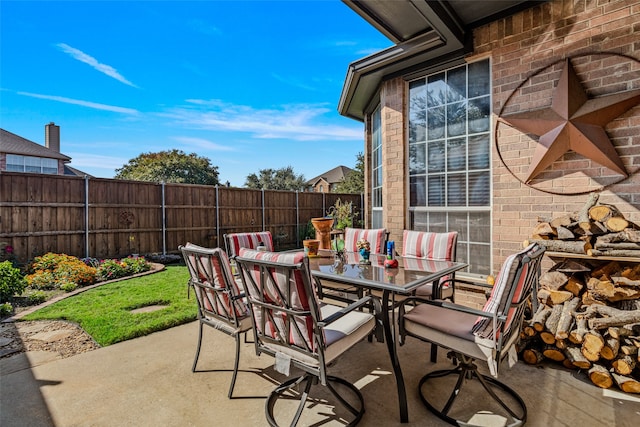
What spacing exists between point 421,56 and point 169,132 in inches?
839

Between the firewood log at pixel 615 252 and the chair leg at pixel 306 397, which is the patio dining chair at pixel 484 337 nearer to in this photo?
the chair leg at pixel 306 397

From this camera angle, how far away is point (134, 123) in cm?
1911

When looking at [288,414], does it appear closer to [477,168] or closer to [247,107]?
[477,168]

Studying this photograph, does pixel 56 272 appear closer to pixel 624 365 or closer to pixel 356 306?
pixel 356 306

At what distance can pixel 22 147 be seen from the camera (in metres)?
17.4

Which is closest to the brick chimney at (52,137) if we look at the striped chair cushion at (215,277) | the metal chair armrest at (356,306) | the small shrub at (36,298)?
the small shrub at (36,298)

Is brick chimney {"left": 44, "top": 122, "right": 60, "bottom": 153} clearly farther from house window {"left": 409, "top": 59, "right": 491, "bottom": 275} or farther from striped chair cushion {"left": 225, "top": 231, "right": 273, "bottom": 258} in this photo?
house window {"left": 409, "top": 59, "right": 491, "bottom": 275}

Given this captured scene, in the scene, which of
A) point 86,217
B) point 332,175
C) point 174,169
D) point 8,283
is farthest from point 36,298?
point 332,175

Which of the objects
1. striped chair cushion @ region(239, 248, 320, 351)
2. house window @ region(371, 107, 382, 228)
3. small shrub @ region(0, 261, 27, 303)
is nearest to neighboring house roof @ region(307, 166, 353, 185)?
house window @ region(371, 107, 382, 228)

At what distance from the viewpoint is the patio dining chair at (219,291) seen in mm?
2256

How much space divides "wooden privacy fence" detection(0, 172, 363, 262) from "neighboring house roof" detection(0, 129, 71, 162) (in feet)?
51.4

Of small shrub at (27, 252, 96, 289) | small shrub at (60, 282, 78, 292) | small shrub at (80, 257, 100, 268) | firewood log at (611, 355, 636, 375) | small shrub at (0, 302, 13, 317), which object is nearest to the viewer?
firewood log at (611, 355, 636, 375)

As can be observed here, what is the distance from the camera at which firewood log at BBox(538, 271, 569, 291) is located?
2.85 metres

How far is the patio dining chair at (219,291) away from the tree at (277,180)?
101 feet
